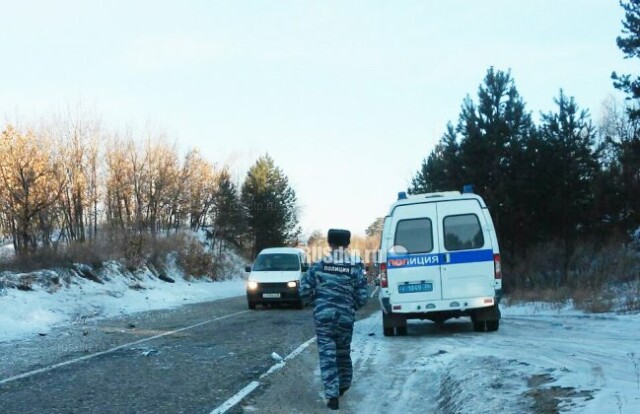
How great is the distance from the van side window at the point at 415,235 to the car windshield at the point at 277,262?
34.5 feet

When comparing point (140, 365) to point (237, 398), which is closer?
point (237, 398)

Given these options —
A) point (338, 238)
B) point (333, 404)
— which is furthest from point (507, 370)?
point (338, 238)

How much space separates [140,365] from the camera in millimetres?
8961

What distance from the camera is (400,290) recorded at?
11.7m

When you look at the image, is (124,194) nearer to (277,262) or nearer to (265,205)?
(265,205)

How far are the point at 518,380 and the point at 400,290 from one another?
→ 523cm

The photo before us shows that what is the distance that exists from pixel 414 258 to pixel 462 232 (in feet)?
3.42

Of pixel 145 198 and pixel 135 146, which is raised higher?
pixel 135 146

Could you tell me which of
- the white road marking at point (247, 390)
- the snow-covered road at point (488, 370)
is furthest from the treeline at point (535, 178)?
the white road marking at point (247, 390)

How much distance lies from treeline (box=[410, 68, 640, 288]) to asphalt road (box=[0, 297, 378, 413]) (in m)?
15.3

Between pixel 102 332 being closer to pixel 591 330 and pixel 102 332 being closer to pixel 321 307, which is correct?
pixel 321 307

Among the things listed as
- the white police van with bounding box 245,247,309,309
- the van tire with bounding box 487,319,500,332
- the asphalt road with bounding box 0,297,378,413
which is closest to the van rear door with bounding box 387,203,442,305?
the van tire with bounding box 487,319,500,332

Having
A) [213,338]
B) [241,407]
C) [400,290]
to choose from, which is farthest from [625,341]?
[213,338]

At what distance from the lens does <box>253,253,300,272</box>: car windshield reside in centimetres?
2202
